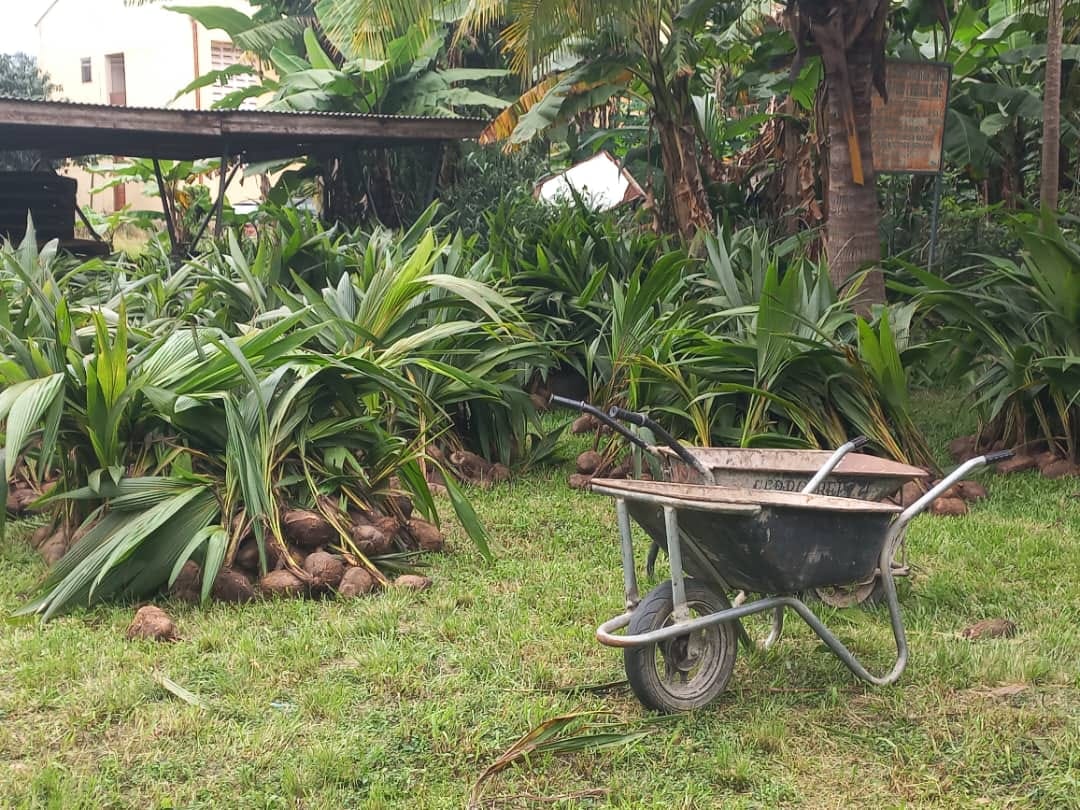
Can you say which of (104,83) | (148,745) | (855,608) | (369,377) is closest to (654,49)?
(369,377)

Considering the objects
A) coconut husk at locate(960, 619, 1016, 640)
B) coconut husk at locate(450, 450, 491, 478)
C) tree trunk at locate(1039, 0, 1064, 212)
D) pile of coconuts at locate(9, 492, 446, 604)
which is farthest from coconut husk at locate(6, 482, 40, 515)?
tree trunk at locate(1039, 0, 1064, 212)

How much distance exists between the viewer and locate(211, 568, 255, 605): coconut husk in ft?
14.3

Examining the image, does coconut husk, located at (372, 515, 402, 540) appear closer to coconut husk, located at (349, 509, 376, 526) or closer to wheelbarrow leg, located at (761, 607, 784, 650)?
coconut husk, located at (349, 509, 376, 526)

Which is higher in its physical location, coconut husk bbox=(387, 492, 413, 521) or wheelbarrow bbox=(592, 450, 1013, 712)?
wheelbarrow bbox=(592, 450, 1013, 712)

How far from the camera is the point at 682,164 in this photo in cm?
1025

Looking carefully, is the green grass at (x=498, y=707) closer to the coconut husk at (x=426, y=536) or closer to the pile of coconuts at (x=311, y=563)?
the pile of coconuts at (x=311, y=563)

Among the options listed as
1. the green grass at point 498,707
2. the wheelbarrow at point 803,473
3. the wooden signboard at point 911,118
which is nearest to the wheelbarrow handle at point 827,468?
the wheelbarrow at point 803,473

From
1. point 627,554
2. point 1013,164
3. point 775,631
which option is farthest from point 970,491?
point 1013,164

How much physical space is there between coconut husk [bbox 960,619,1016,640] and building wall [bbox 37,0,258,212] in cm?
2573

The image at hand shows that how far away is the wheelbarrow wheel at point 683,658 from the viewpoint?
3262mm

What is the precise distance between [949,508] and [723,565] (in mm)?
2764

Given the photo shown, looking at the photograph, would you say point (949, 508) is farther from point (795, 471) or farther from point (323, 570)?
point (323, 570)

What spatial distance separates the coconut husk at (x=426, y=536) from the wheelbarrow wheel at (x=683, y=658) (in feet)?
6.11

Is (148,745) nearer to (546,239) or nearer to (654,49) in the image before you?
(546,239)
